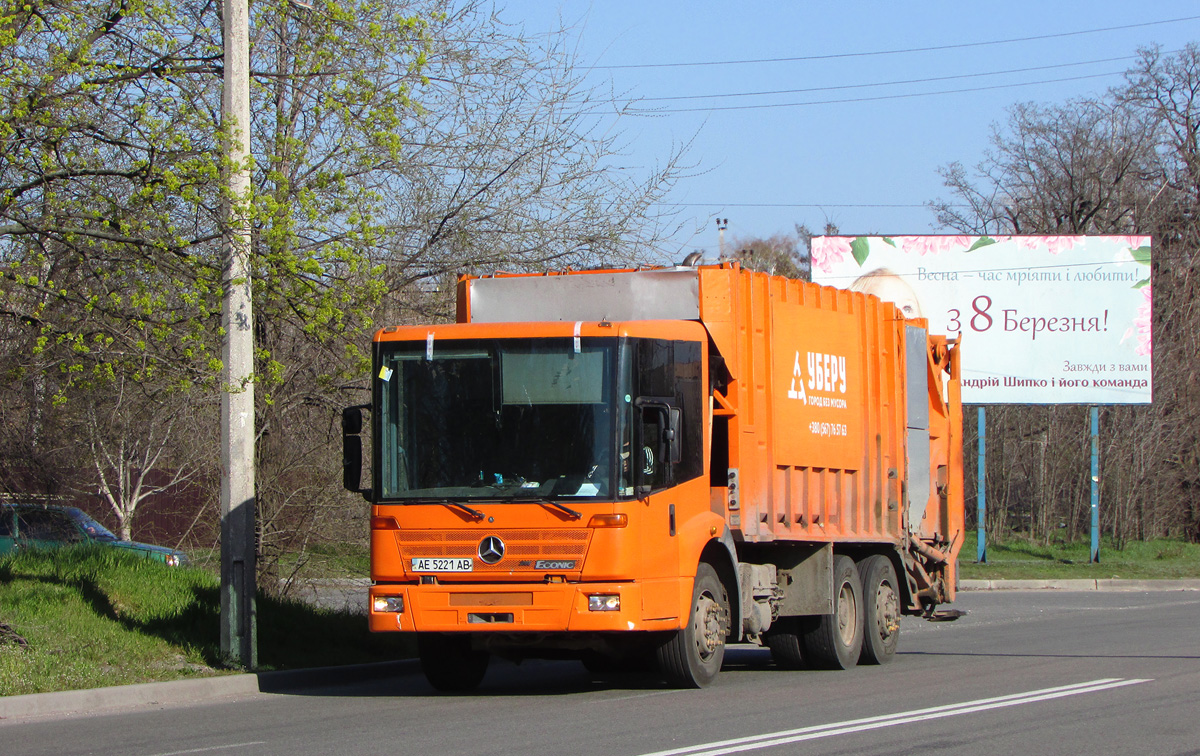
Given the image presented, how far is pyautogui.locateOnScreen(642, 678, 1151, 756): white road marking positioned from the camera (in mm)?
7699

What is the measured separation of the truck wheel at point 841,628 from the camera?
12.8 m

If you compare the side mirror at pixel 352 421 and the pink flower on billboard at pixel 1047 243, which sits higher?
the pink flower on billboard at pixel 1047 243

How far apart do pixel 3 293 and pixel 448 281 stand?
4661 mm

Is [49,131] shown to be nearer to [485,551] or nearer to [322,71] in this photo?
[322,71]

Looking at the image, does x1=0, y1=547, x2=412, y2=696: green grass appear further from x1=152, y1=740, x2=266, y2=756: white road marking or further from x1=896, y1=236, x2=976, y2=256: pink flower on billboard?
x1=896, y1=236, x2=976, y2=256: pink flower on billboard

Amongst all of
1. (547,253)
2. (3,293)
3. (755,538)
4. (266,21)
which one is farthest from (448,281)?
(755,538)

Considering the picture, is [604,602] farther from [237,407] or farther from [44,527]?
[44,527]

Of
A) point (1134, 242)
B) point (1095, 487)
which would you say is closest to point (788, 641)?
point (1095, 487)

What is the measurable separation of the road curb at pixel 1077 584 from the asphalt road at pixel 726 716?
13.5 m

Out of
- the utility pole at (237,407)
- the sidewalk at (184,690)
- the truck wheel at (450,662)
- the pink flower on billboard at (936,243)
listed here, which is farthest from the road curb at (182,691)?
the pink flower on billboard at (936,243)

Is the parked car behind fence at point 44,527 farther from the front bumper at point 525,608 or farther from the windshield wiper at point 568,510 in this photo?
the windshield wiper at point 568,510

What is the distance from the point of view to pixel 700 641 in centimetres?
1104

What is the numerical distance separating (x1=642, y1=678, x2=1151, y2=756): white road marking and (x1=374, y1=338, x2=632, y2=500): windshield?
2.40 meters

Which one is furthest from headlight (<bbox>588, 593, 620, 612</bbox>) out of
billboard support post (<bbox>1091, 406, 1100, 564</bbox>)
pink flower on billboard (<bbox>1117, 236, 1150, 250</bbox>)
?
pink flower on billboard (<bbox>1117, 236, 1150, 250</bbox>)
